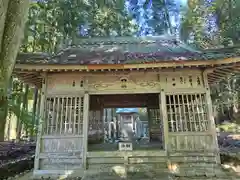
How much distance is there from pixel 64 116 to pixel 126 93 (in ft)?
7.11

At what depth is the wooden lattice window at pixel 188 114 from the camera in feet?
21.3

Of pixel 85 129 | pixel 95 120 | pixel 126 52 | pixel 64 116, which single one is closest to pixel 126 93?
pixel 85 129

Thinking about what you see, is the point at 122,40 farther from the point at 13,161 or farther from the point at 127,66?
the point at 13,161

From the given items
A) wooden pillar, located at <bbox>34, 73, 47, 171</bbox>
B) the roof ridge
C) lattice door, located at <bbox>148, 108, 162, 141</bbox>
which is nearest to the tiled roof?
the roof ridge

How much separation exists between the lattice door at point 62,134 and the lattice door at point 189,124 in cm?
287

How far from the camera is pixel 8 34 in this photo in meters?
2.69

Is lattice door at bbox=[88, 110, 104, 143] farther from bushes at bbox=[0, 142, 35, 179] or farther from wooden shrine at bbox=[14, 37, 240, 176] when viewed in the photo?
wooden shrine at bbox=[14, 37, 240, 176]

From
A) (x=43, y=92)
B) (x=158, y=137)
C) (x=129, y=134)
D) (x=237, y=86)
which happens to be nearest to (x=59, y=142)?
(x=43, y=92)

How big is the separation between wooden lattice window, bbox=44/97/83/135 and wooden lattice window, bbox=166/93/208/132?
294 cm

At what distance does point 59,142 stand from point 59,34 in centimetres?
1109

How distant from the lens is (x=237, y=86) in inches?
744

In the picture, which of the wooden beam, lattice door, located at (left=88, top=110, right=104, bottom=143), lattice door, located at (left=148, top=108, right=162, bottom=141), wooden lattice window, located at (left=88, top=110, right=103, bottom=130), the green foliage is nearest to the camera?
the wooden beam

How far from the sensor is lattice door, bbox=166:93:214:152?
6312 mm

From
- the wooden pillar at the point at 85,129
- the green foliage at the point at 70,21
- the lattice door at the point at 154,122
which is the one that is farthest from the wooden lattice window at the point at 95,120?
the green foliage at the point at 70,21
